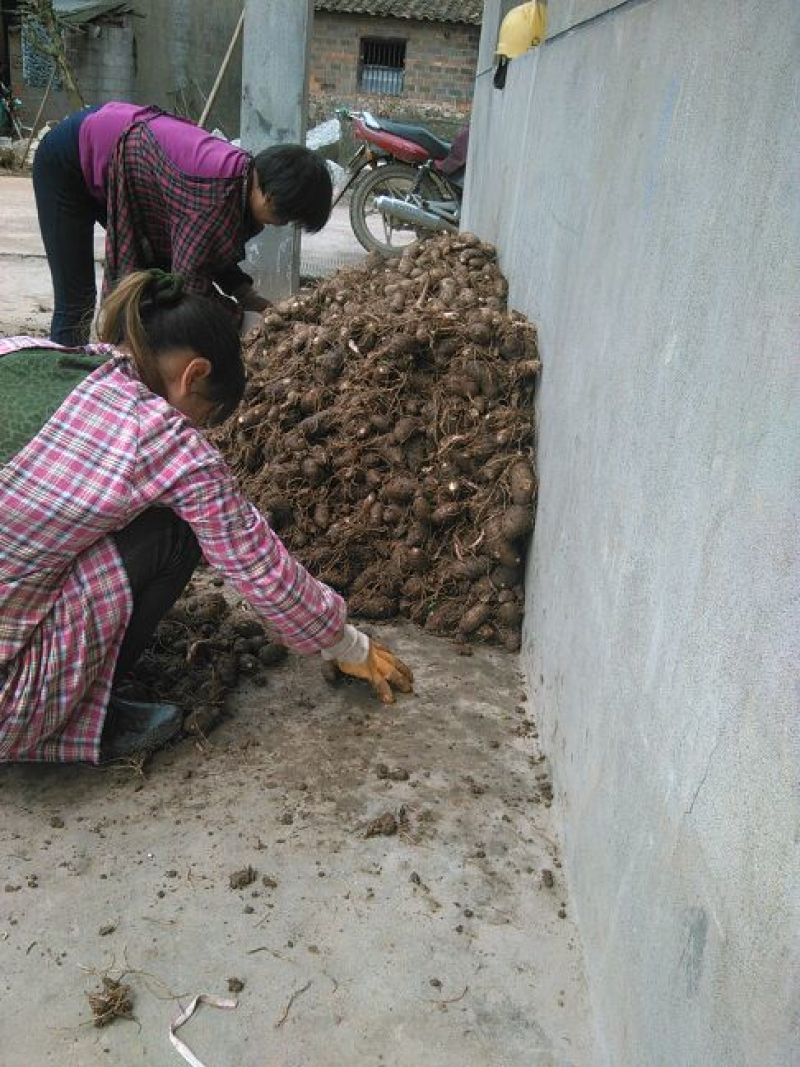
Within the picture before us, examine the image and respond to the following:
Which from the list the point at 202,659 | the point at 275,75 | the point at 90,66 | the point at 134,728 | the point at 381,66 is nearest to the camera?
the point at 134,728

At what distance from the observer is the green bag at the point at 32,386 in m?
1.81

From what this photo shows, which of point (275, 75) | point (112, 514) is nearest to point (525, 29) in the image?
point (275, 75)

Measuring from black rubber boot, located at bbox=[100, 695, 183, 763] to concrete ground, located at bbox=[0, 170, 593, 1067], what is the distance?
4cm

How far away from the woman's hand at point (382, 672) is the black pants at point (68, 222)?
76.5 inches

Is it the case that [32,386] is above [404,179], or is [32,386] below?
below

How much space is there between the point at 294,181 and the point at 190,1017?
2271 millimetres

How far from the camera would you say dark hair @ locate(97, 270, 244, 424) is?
6.31ft

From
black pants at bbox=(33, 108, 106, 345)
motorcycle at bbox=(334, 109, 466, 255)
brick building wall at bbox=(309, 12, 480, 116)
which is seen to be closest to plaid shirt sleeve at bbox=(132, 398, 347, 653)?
black pants at bbox=(33, 108, 106, 345)

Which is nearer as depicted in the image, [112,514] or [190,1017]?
[190,1017]

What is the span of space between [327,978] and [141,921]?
1.21 feet

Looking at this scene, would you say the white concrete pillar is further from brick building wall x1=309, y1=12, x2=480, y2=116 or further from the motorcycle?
brick building wall x1=309, y1=12, x2=480, y2=116

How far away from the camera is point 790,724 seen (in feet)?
3.06

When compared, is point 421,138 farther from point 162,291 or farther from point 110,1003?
point 110,1003

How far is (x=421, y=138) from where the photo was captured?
8414 millimetres
